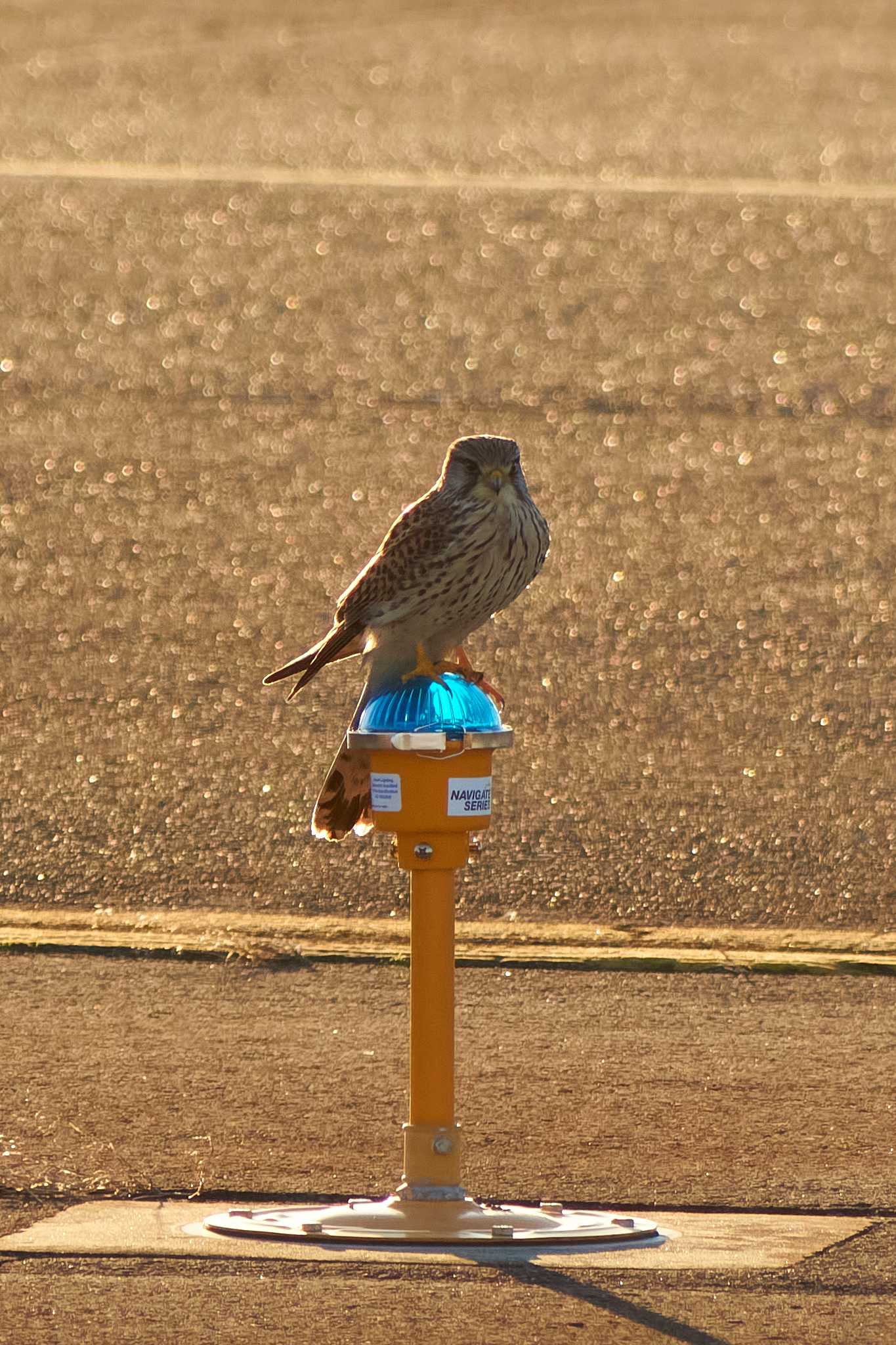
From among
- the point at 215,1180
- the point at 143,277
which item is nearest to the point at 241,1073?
the point at 215,1180

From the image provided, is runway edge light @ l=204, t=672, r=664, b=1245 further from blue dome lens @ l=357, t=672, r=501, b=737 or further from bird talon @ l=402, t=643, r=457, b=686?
bird talon @ l=402, t=643, r=457, b=686

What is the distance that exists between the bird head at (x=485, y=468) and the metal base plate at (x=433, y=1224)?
1323 mm

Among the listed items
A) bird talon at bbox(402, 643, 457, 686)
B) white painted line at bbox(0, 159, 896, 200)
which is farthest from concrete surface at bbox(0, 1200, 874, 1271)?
white painted line at bbox(0, 159, 896, 200)

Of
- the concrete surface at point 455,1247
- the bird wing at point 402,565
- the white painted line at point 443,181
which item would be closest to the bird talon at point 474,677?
the bird wing at point 402,565

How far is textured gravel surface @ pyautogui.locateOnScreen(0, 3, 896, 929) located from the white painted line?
8cm

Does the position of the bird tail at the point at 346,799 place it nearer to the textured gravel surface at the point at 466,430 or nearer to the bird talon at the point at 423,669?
the bird talon at the point at 423,669

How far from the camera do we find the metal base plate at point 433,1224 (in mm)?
3967

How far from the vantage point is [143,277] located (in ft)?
41.5

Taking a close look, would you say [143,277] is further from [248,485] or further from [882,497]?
[882,497]

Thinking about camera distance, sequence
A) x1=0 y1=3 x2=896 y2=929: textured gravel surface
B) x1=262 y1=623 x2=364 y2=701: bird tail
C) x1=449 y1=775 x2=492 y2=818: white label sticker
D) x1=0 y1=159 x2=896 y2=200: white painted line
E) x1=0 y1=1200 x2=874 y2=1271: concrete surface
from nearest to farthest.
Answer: x1=0 y1=1200 x2=874 y2=1271: concrete surface → x1=449 y1=775 x2=492 y2=818: white label sticker → x1=262 y1=623 x2=364 y2=701: bird tail → x1=0 y1=3 x2=896 y2=929: textured gravel surface → x1=0 y1=159 x2=896 y2=200: white painted line

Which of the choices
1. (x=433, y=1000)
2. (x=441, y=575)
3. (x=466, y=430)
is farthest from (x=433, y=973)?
(x=466, y=430)

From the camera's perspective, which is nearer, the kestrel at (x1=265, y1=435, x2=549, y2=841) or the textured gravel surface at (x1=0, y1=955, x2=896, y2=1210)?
the kestrel at (x1=265, y1=435, x2=549, y2=841)

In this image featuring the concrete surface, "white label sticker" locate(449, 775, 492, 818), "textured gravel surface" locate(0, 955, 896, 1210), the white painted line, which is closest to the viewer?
the concrete surface

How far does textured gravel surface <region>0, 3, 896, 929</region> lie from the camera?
22.4 feet
